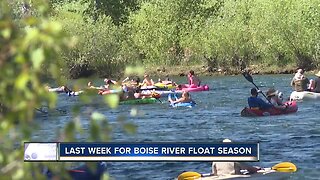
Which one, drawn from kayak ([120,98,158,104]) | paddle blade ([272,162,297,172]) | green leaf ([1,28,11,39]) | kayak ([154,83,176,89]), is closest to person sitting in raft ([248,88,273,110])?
kayak ([120,98,158,104])

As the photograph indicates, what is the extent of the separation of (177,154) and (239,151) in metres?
0.96

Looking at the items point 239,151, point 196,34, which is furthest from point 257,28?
point 239,151

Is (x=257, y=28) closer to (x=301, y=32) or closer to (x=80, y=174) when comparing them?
(x=301, y=32)

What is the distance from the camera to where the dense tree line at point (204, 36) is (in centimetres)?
5909

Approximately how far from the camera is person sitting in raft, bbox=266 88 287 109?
26188mm

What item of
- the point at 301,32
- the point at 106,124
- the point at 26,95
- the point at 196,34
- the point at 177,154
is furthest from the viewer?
the point at 196,34

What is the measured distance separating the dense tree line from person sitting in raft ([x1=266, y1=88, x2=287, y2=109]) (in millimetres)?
28836

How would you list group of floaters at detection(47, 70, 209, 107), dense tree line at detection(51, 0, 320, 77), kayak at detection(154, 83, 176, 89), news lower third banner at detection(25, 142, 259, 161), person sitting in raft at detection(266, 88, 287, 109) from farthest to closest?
dense tree line at detection(51, 0, 320, 77) → kayak at detection(154, 83, 176, 89) → group of floaters at detection(47, 70, 209, 107) → person sitting in raft at detection(266, 88, 287, 109) → news lower third banner at detection(25, 142, 259, 161)

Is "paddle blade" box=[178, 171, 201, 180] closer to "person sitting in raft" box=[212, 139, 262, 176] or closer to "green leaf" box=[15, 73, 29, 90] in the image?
"person sitting in raft" box=[212, 139, 262, 176]

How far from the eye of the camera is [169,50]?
218 ft

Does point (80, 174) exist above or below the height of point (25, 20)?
below

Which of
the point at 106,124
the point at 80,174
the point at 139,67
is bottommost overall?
the point at 80,174

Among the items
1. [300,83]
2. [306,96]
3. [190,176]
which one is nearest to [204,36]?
[300,83]

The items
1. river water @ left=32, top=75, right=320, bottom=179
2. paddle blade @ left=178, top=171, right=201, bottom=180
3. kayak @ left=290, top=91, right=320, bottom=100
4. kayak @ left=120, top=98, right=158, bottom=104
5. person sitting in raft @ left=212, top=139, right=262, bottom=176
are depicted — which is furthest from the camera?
kayak @ left=120, top=98, right=158, bottom=104
